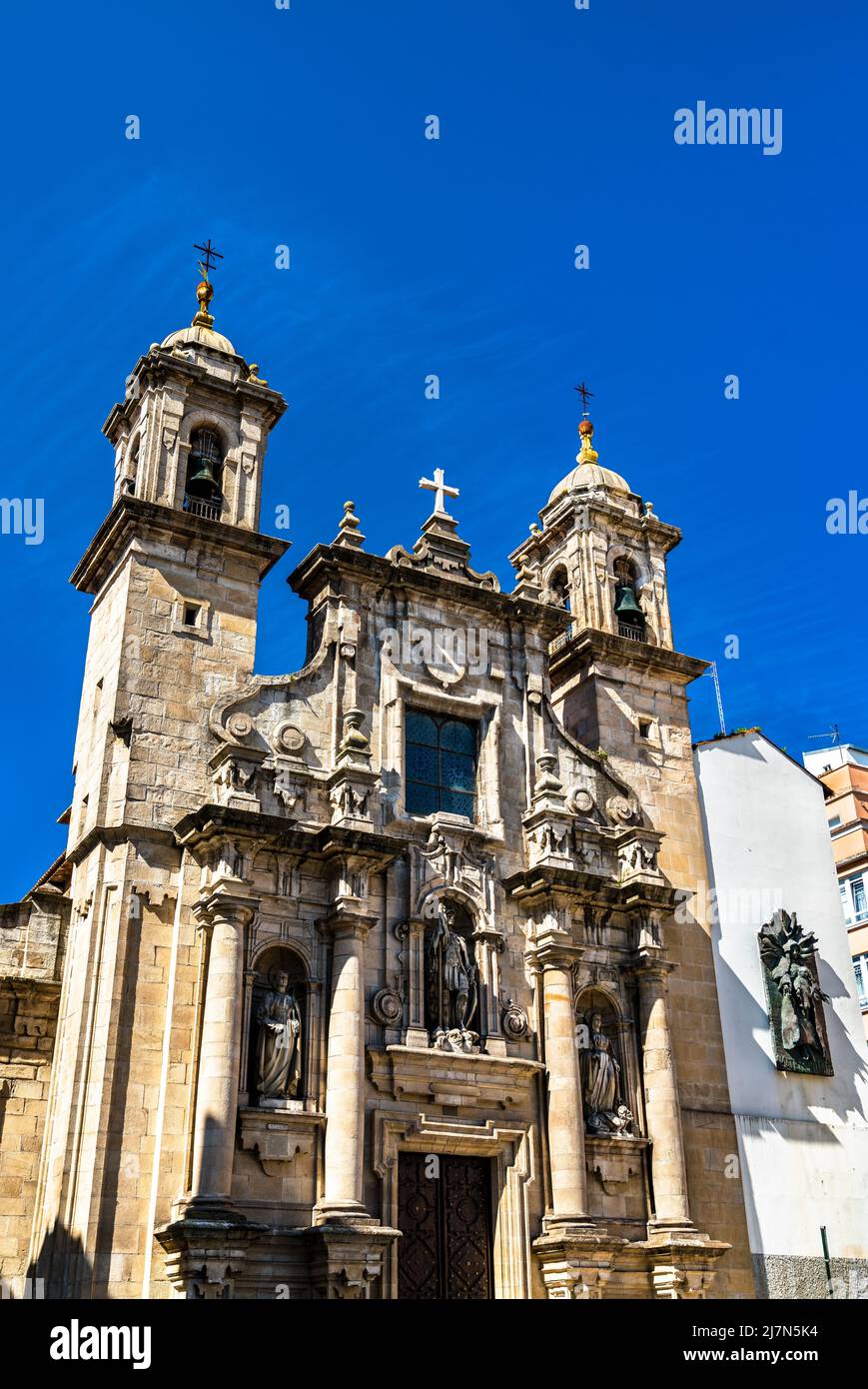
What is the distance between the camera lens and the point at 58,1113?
65.6 feet

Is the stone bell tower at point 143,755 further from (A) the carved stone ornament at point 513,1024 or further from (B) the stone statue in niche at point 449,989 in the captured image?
(A) the carved stone ornament at point 513,1024

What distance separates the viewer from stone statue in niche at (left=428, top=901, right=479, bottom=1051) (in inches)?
859

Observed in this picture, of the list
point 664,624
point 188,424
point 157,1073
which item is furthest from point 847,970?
point 188,424

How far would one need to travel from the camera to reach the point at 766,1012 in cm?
2586

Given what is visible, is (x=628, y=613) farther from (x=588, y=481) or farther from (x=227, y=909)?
(x=227, y=909)

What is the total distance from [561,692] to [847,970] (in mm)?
8161

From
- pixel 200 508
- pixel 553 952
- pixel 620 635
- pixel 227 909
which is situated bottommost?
pixel 227 909

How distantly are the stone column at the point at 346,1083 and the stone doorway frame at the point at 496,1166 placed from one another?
0.76 metres

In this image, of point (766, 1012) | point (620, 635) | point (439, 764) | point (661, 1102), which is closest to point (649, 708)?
point (620, 635)

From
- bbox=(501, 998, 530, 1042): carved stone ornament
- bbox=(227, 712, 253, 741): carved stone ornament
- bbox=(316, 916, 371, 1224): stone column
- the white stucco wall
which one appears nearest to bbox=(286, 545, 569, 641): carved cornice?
bbox=(227, 712, 253, 741): carved stone ornament

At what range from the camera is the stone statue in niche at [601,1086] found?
2283cm

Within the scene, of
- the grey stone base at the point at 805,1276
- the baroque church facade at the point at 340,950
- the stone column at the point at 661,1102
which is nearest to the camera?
the baroque church facade at the point at 340,950

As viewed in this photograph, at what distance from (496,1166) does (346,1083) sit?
135 inches

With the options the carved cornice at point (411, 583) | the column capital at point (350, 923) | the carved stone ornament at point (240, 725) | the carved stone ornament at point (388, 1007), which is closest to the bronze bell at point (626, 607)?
the carved cornice at point (411, 583)
